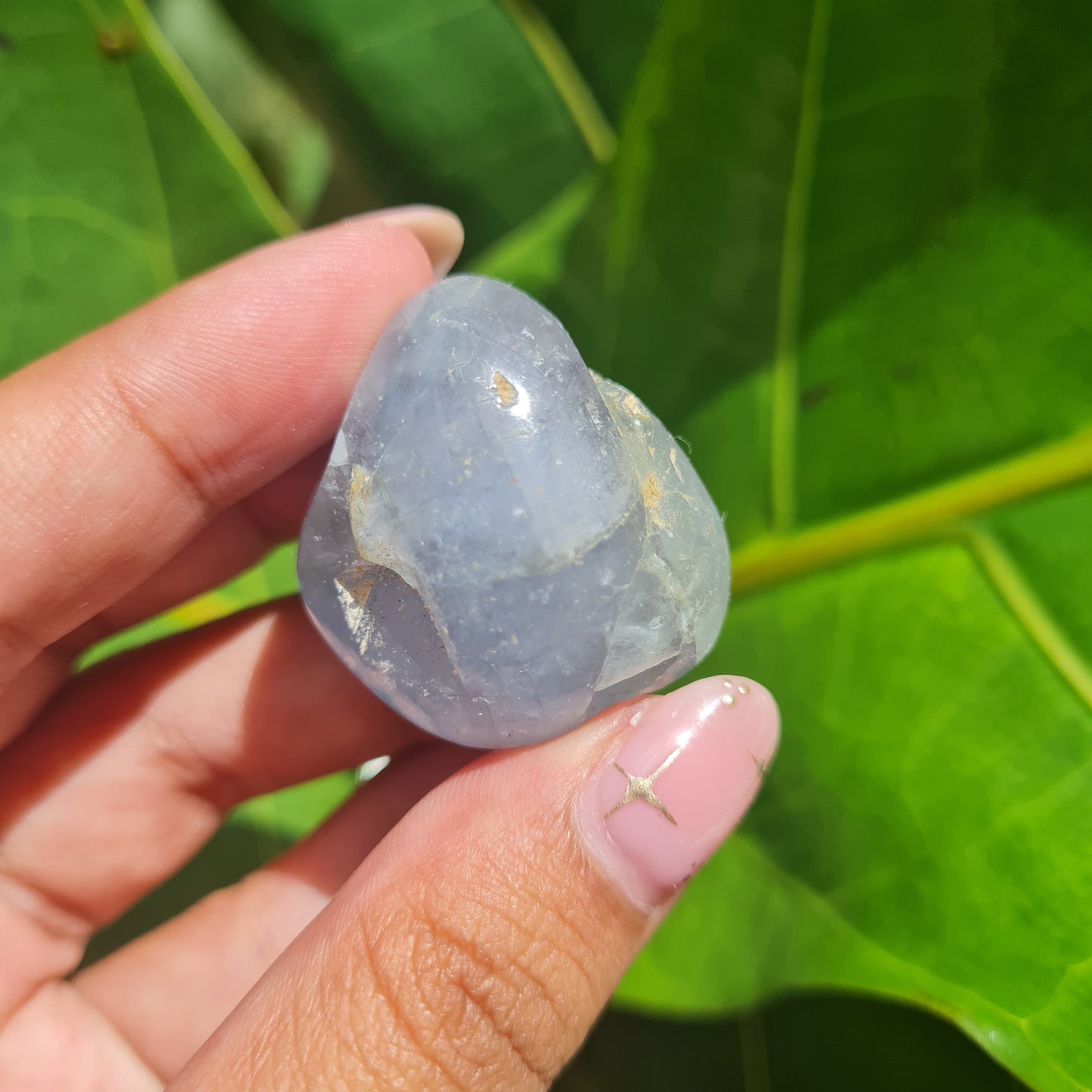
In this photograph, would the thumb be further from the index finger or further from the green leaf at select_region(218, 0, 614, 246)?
the green leaf at select_region(218, 0, 614, 246)

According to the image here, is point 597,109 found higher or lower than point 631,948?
higher

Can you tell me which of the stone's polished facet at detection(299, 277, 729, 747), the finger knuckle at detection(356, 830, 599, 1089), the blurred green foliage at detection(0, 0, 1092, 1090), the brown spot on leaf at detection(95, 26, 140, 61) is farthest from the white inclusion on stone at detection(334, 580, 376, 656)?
the brown spot on leaf at detection(95, 26, 140, 61)

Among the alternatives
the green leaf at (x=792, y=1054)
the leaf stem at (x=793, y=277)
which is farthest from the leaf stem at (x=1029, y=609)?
the green leaf at (x=792, y=1054)

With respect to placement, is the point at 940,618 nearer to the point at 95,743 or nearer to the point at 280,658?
the point at 280,658

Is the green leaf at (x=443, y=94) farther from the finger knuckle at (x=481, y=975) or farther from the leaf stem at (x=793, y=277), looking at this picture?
the finger knuckle at (x=481, y=975)

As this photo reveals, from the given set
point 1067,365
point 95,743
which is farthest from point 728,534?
point 95,743

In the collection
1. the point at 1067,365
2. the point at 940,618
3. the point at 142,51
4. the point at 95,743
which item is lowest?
the point at 940,618
